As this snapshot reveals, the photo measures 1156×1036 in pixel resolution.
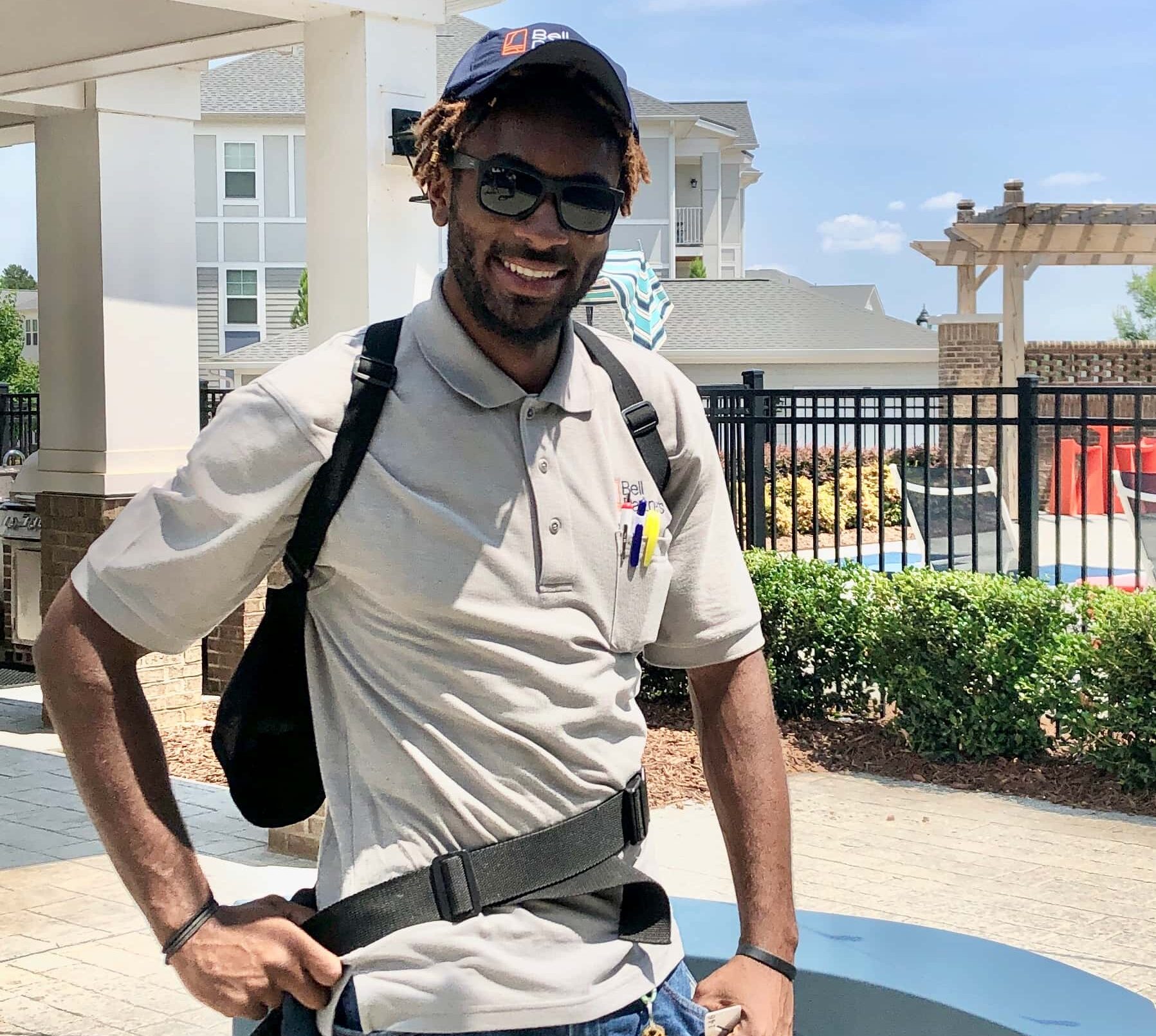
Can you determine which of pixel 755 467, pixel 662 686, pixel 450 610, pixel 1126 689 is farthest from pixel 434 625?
pixel 755 467

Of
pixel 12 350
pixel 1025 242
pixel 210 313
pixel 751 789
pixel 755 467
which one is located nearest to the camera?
pixel 751 789

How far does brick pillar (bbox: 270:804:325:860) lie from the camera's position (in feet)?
20.3

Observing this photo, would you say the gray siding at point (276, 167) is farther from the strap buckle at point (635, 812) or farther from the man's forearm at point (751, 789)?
the strap buckle at point (635, 812)

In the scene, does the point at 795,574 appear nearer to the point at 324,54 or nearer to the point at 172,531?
the point at 324,54

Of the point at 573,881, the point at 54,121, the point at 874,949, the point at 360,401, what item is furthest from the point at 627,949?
the point at 54,121

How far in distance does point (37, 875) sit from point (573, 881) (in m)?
5.06

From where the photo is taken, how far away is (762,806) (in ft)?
7.04

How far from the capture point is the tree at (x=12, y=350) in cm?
5084

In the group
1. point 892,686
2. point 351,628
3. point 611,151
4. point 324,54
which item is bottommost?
point 892,686

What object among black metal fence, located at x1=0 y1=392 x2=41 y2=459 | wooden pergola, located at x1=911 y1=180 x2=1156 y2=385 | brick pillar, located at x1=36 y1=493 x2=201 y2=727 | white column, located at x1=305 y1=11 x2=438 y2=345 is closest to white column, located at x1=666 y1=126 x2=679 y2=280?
wooden pergola, located at x1=911 y1=180 x2=1156 y2=385

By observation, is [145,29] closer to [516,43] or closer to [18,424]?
[516,43]

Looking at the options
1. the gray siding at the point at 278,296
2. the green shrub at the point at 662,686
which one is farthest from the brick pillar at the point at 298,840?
the gray siding at the point at 278,296

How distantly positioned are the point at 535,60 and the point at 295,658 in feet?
2.52

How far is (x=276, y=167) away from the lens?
33.9 meters
